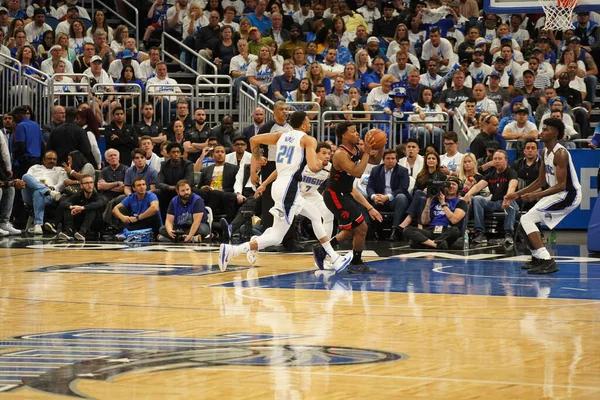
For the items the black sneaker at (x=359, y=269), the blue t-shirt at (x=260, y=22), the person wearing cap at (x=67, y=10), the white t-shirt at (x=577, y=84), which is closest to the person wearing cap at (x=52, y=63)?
the person wearing cap at (x=67, y=10)

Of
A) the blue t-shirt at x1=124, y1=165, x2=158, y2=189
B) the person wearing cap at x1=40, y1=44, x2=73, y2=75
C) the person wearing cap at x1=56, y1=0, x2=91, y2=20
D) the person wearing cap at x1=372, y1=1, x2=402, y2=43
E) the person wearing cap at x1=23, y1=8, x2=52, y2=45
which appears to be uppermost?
the person wearing cap at x1=56, y1=0, x2=91, y2=20

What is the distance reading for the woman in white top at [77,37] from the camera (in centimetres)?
2439

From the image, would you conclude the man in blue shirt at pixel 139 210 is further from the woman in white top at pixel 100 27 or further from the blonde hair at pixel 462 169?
the woman in white top at pixel 100 27

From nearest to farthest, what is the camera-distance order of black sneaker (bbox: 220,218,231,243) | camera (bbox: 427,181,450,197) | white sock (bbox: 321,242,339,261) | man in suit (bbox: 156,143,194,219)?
white sock (bbox: 321,242,339,261) → black sneaker (bbox: 220,218,231,243) → camera (bbox: 427,181,450,197) → man in suit (bbox: 156,143,194,219)

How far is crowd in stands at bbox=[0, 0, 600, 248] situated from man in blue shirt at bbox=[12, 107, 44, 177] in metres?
0.03

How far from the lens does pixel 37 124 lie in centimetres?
2125

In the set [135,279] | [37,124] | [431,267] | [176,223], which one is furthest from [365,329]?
[37,124]

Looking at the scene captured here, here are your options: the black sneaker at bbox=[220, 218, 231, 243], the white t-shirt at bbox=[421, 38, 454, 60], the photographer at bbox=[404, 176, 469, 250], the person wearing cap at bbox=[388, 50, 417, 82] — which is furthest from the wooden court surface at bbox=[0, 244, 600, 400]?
the white t-shirt at bbox=[421, 38, 454, 60]

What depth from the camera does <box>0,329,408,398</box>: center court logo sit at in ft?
25.4

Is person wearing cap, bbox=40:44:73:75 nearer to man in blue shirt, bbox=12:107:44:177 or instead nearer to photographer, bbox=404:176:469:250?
man in blue shirt, bbox=12:107:44:177

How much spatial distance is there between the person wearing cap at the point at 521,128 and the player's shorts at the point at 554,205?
6294 mm

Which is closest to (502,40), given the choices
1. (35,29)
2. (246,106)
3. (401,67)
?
(401,67)

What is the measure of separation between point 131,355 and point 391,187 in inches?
465

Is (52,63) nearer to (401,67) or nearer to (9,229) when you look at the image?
(9,229)
